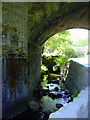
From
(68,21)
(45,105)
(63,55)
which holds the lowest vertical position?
(45,105)

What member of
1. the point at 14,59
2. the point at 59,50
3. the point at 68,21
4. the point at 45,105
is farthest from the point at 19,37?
the point at 59,50

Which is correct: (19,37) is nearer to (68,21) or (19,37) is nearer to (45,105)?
(68,21)

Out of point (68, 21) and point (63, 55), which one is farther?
point (63, 55)

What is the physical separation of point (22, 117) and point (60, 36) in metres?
7.35

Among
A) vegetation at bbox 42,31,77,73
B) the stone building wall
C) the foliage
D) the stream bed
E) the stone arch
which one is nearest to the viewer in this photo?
the stone building wall

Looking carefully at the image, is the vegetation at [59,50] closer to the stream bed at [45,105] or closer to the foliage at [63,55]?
the foliage at [63,55]

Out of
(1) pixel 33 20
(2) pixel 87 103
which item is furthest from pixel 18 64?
(2) pixel 87 103

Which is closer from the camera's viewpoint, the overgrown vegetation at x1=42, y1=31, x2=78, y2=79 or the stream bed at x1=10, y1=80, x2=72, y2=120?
the stream bed at x1=10, y1=80, x2=72, y2=120

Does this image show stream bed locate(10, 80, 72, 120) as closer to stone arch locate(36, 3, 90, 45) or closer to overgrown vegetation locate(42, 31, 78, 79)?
stone arch locate(36, 3, 90, 45)

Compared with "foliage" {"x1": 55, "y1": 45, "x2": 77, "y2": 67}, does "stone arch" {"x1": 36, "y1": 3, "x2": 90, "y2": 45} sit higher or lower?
higher

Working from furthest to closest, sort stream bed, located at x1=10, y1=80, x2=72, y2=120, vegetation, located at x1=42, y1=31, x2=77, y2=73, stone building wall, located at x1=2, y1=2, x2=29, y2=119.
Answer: vegetation, located at x1=42, y1=31, x2=77, y2=73 < stream bed, located at x1=10, y1=80, x2=72, y2=120 < stone building wall, located at x1=2, y1=2, x2=29, y2=119

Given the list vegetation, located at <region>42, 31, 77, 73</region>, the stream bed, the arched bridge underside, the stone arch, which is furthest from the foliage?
the arched bridge underside

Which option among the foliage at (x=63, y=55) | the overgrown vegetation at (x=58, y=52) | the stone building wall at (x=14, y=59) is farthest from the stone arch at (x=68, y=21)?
the foliage at (x=63, y=55)

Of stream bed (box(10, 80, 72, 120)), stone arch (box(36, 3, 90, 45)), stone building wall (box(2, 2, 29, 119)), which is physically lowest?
stream bed (box(10, 80, 72, 120))
